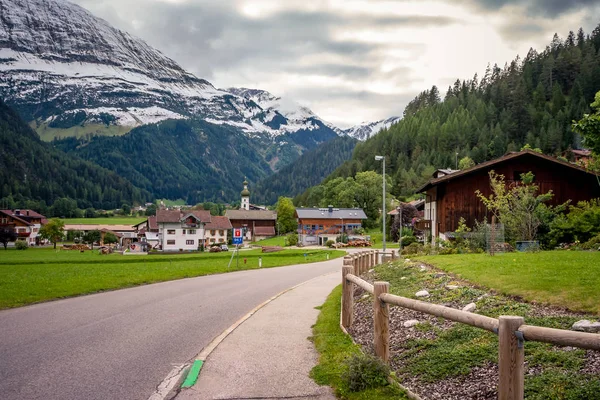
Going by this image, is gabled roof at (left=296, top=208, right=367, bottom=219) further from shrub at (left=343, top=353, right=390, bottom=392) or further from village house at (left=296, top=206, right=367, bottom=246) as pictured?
shrub at (left=343, top=353, right=390, bottom=392)

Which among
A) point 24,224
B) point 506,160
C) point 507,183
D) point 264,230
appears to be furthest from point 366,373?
point 24,224

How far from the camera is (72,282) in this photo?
73.4 ft

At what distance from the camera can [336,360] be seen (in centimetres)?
831

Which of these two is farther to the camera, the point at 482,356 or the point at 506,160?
the point at 506,160

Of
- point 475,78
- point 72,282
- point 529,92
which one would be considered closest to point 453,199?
point 72,282

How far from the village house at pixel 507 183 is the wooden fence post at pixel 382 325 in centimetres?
2753

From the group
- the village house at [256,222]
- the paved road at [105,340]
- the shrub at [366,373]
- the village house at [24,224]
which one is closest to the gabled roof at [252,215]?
the village house at [256,222]

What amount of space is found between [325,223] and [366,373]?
299 feet

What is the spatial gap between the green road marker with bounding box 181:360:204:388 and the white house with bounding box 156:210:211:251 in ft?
304

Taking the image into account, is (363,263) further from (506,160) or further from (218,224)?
(218,224)

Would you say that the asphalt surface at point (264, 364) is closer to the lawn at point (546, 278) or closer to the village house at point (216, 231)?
the lawn at point (546, 278)

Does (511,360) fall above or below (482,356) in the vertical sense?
above

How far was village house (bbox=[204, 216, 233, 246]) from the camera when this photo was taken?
109 meters

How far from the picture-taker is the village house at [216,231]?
10944 centimetres
